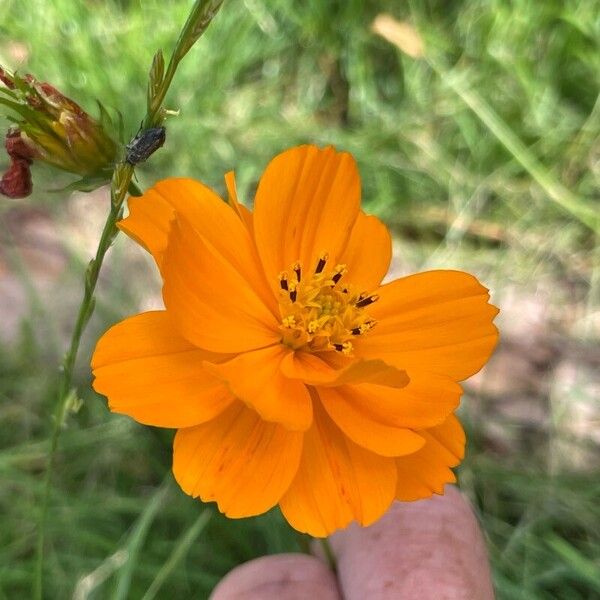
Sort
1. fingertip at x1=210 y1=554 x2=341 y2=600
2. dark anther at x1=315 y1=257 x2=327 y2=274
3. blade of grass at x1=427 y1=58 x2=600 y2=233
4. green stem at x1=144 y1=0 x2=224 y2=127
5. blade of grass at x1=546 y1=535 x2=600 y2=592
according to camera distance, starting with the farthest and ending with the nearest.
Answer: blade of grass at x1=427 y1=58 x2=600 y2=233
blade of grass at x1=546 y1=535 x2=600 y2=592
fingertip at x1=210 y1=554 x2=341 y2=600
dark anther at x1=315 y1=257 x2=327 y2=274
green stem at x1=144 y1=0 x2=224 y2=127

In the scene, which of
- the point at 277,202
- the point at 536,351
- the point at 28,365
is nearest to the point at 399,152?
the point at 536,351

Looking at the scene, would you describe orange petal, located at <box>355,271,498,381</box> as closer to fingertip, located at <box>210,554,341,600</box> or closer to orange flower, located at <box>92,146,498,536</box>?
orange flower, located at <box>92,146,498,536</box>

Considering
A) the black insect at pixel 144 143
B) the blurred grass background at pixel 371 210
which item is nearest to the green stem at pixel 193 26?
the black insect at pixel 144 143

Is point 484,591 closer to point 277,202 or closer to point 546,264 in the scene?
point 277,202

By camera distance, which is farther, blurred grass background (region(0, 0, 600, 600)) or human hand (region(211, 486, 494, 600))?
blurred grass background (region(0, 0, 600, 600))

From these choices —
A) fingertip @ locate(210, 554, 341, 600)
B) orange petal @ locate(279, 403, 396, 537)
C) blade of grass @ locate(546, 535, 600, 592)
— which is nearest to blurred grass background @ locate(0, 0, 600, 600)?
blade of grass @ locate(546, 535, 600, 592)

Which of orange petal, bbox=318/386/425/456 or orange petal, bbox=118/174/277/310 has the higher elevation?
orange petal, bbox=118/174/277/310
